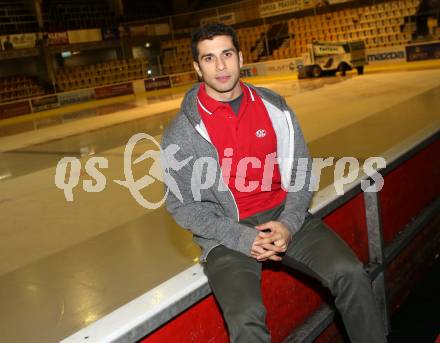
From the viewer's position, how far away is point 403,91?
10.9 meters

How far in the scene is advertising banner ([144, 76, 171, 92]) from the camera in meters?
22.6

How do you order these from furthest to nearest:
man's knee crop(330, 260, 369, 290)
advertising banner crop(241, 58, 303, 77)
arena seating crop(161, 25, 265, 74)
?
1. arena seating crop(161, 25, 265, 74)
2. advertising banner crop(241, 58, 303, 77)
3. man's knee crop(330, 260, 369, 290)

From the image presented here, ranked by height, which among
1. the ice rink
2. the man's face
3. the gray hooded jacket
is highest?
the man's face

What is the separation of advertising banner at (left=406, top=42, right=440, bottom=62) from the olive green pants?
1660 centimetres

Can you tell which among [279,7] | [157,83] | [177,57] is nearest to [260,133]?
[157,83]

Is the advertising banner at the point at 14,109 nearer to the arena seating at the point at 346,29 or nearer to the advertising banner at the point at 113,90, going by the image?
the advertising banner at the point at 113,90

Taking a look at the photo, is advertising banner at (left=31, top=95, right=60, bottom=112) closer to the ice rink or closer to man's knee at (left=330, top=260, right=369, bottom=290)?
the ice rink

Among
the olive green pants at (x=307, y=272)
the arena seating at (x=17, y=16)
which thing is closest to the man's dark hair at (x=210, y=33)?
the olive green pants at (x=307, y=272)

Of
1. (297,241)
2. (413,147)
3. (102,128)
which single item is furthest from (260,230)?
(102,128)

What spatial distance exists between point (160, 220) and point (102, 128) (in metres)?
Result: 8.39

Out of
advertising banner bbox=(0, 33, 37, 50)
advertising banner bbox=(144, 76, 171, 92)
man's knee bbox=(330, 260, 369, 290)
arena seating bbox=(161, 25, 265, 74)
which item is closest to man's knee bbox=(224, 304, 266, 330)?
man's knee bbox=(330, 260, 369, 290)

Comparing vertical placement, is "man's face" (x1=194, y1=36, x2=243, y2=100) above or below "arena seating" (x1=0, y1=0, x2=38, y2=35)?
below

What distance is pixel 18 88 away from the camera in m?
22.0

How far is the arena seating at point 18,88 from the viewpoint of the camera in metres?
21.7
